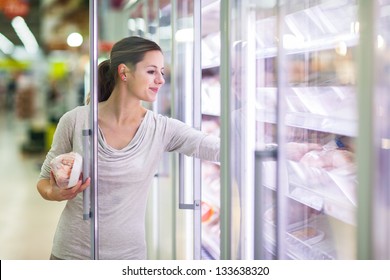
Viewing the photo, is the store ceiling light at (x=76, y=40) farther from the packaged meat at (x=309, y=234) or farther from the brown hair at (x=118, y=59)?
the packaged meat at (x=309, y=234)

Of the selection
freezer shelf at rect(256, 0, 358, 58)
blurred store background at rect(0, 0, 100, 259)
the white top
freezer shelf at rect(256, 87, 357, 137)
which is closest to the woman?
the white top

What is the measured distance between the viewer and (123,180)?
8.12ft

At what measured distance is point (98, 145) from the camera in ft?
7.93

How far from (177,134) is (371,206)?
3.81ft

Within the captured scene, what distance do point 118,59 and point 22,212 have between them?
3.56 meters

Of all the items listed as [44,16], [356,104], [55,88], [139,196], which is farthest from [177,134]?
[55,88]

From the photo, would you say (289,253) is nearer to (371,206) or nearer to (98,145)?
(371,206)

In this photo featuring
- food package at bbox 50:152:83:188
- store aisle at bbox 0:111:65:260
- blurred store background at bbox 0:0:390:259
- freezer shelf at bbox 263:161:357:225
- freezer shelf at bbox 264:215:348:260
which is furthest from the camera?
store aisle at bbox 0:111:65:260

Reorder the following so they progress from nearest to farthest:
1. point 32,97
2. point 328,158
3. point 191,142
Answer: point 328,158
point 191,142
point 32,97

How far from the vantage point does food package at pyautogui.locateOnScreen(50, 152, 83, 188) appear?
2361mm

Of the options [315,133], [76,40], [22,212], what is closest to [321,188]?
[315,133]

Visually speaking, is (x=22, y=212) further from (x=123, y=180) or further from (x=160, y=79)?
(x=160, y=79)

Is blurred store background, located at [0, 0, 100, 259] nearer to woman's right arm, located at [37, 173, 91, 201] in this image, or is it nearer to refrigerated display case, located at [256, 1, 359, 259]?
woman's right arm, located at [37, 173, 91, 201]

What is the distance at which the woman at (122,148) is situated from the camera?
2418 mm
